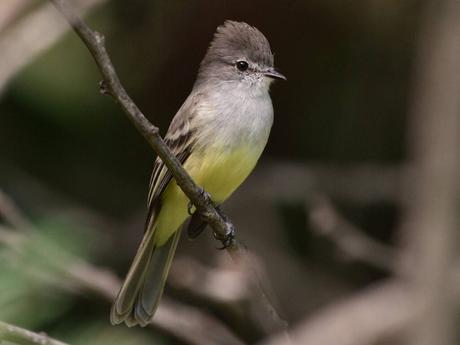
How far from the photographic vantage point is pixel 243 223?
5.17 meters

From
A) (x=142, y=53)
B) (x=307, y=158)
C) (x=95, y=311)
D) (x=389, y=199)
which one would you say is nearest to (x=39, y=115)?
(x=142, y=53)

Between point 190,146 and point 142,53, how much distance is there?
161 cm

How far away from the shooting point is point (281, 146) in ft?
17.7

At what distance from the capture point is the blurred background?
16.3 feet

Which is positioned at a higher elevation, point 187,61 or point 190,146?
point 187,61

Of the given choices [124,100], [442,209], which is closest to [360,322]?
[442,209]

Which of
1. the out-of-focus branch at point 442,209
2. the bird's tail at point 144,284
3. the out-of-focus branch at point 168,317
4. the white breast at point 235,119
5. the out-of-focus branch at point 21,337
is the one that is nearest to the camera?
the out-of-focus branch at point 21,337

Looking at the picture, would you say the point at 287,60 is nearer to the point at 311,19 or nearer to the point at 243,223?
the point at 311,19

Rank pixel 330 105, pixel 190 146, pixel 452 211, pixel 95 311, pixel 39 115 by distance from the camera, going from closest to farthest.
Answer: pixel 452 211 < pixel 190 146 < pixel 95 311 < pixel 39 115 < pixel 330 105

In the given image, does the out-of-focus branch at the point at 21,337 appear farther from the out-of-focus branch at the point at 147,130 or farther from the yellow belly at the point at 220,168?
the yellow belly at the point at 220,168

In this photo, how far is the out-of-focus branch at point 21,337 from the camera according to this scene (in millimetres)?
1789

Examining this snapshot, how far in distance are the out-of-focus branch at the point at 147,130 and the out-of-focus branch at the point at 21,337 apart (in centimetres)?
52

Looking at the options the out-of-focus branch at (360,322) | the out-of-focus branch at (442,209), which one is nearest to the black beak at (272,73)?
the out-of-focus branch at (442,209)

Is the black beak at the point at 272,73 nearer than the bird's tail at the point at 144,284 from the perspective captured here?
No
